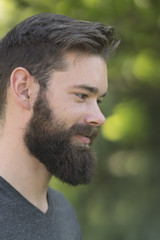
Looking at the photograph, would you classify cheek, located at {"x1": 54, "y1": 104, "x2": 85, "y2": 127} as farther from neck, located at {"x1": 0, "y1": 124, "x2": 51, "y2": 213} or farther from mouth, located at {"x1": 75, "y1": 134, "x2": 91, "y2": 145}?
neck, located at {"x1": 0, "y1": 124, "x2": 51, "y2": 213}

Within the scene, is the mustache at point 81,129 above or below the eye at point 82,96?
below

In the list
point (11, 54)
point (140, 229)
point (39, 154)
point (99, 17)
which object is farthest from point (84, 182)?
point (140, 229)

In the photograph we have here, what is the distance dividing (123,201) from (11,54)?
199 centimetres

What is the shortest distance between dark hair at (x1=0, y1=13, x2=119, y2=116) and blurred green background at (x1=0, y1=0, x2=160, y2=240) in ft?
2.23

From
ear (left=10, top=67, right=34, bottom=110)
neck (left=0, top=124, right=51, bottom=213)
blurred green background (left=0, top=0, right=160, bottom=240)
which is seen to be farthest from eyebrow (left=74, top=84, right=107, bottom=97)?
blurred green background (left=0, top=0, right=160, bottom=240)

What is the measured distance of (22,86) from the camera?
87.4 inches

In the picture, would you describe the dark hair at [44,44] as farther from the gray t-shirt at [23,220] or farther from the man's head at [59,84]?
the gray t-shirt at [23,220]

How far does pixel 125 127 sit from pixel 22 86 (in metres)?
1.23

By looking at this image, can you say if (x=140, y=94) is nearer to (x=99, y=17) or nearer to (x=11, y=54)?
(x=99, y=17)

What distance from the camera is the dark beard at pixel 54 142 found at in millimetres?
2209

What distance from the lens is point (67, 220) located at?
8.48 feet

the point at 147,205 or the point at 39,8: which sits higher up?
the point at 39,8

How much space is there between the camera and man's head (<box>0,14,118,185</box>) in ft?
7.22

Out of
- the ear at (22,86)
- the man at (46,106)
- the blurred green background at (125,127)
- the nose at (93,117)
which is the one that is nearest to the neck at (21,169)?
the man at (46,106)
